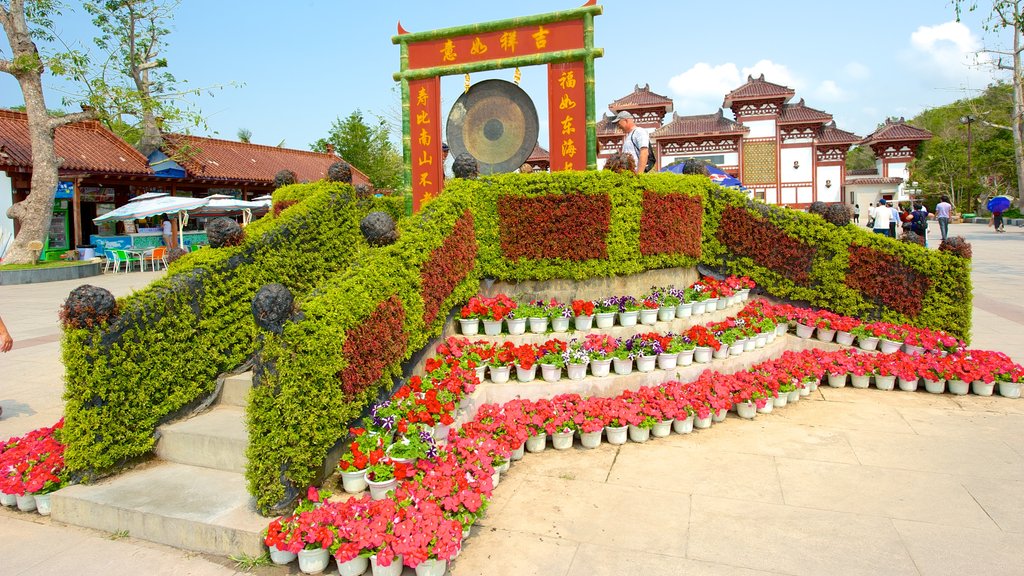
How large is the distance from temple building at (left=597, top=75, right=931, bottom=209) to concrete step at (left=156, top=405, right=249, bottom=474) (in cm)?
3050

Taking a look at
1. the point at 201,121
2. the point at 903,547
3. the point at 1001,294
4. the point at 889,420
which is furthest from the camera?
the point at 201,121

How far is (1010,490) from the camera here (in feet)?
12.8

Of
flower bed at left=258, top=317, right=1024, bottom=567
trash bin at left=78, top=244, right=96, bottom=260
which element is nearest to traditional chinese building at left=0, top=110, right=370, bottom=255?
trash bin at left=78, top=244, right=96, bottom=260

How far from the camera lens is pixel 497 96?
795 centimetres

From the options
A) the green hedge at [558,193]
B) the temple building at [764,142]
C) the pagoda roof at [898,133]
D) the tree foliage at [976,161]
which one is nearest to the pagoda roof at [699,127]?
the temple building at [764,142]

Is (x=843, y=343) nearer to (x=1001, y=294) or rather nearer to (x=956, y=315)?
(x=956, y=315)

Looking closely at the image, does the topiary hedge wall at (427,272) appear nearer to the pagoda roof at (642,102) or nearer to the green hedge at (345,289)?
the green hedge at (345,289)

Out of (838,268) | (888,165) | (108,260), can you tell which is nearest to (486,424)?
(838,268)

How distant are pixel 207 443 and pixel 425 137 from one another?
5059 millimetres

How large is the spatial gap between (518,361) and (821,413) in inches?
108

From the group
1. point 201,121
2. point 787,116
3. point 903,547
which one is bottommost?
point 903,547

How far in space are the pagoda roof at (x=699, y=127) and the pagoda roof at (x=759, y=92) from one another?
1.06m

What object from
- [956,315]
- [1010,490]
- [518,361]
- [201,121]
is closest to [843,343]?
[956,315]

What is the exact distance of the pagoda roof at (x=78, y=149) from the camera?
19500 millimetres
